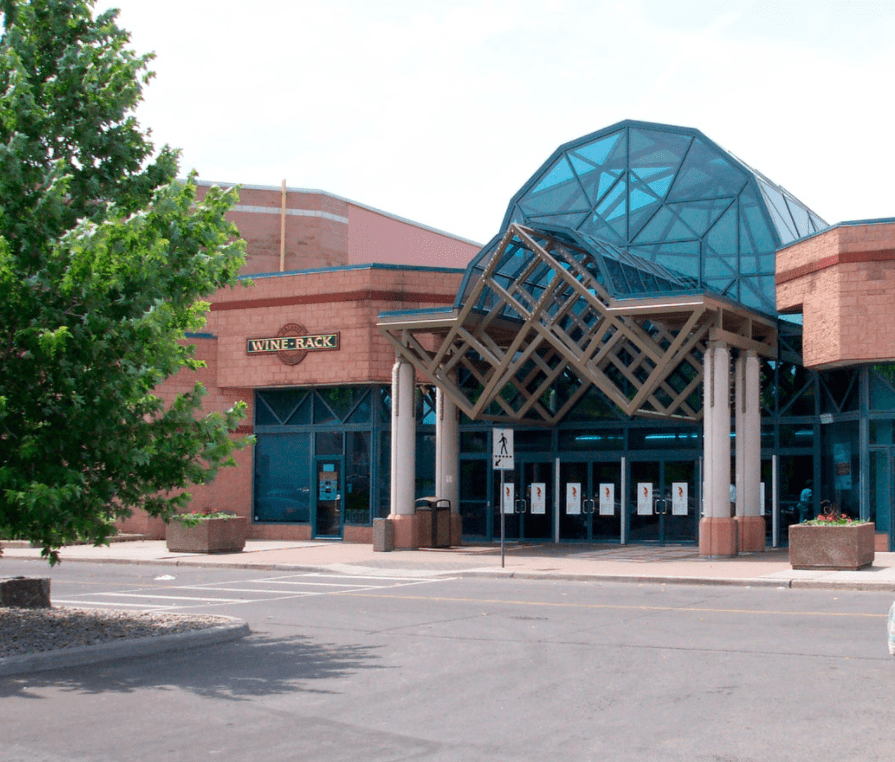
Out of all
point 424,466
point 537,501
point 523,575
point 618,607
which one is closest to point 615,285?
point 537,501

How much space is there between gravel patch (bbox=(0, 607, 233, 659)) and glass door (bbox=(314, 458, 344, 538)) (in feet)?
57.8

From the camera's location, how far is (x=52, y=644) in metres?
11.5

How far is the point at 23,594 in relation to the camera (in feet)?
46.6

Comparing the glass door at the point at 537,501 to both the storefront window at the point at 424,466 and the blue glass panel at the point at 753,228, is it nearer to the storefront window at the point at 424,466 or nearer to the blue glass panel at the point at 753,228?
the storefront window at the point at 424,466

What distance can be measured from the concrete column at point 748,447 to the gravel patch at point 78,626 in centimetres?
1629

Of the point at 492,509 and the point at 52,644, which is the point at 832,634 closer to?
the point at 52,644

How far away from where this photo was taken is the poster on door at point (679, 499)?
28578 millimetres

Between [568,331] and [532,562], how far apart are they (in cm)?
839

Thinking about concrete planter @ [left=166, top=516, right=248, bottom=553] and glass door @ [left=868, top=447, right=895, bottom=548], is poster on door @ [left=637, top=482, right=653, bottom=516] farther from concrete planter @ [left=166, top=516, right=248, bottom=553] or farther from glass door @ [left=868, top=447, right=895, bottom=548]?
concrete planter @ [left=166, top=516, right=248, bottom=553]

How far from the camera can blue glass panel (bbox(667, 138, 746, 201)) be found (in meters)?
30.7

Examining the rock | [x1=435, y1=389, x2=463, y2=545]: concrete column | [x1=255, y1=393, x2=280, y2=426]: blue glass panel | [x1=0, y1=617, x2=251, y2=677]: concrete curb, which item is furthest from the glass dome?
[x1=0, y1=617, x2=251, y2=677]: concrete curb

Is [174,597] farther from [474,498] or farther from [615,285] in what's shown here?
[474,498]

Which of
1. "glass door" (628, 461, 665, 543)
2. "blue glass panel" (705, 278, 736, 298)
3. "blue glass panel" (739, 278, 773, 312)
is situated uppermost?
"blue glass panel" (705, 278, 736, 298)

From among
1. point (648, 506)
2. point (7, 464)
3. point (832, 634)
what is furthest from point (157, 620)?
point (648, 506)
